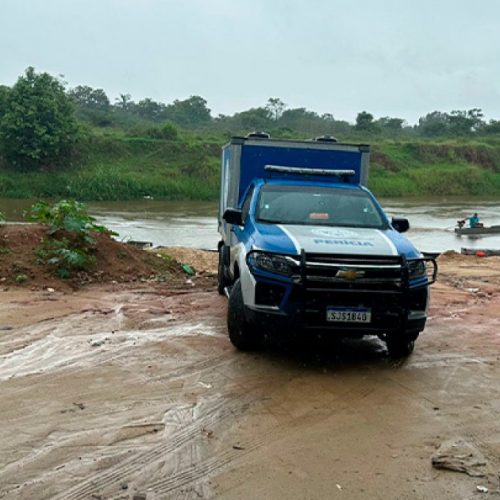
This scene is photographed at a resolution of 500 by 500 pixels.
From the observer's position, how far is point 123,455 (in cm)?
423

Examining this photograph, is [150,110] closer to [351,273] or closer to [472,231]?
[472,231]

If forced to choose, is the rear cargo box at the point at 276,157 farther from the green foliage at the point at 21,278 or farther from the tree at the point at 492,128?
the tree at the point at 492,128

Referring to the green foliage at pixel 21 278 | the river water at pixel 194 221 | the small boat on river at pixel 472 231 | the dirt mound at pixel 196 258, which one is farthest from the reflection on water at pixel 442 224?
the green foliage at pixel 21 278

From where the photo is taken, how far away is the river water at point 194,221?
24.5m

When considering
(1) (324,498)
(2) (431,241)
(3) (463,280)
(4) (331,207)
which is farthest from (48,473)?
(2) (431,241)

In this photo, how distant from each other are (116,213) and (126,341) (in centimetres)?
3090

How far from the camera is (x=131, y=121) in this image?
84062 millimetres

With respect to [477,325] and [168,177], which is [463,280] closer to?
[477,325]

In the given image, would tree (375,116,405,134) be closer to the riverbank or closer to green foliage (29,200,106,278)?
the riverbank

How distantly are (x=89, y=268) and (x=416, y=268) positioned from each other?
6.06 metres

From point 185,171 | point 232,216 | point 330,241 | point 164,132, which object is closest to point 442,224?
point 232,216

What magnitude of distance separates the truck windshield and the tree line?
4651 cm

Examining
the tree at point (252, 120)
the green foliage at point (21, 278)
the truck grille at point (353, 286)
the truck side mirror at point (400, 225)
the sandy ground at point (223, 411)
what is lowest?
the sandy ground at point (223, 411)

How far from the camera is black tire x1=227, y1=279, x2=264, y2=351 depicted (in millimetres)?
6547
